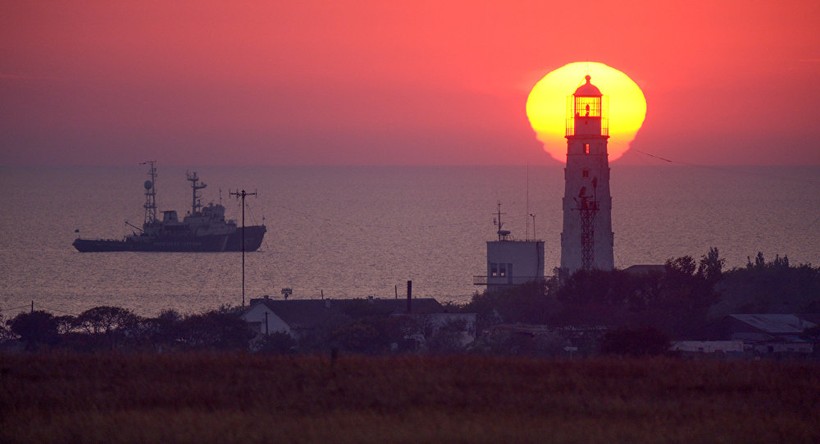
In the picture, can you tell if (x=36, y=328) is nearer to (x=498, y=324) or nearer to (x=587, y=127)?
(x=498, y=324)

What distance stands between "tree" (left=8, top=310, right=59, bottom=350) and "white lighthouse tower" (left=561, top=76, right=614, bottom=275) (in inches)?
727

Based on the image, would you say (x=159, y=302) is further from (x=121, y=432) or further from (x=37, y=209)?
(x=37, y=209)

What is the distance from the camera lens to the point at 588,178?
1801 inches

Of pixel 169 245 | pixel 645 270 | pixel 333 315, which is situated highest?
pixel 169 245

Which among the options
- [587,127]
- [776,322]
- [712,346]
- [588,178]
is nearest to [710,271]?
[588,178]

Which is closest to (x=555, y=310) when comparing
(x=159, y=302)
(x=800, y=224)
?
(x=159, y=302)

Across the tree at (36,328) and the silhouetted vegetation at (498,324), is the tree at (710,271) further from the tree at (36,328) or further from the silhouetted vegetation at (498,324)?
the tree at (36,328)

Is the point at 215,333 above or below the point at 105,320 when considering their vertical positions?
below

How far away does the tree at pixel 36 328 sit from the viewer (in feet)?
113

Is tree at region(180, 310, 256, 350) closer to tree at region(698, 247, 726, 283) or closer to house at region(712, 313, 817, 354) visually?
house at region(712, 313, 817, 354)

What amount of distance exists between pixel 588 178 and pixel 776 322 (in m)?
10.1

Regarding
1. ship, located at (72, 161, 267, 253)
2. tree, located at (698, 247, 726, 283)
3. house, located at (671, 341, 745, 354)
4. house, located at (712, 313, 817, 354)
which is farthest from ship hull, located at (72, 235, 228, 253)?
house, located at (671, 341, 745, 354)

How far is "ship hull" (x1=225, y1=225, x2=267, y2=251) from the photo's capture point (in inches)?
4601

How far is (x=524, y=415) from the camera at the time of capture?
14281 millimetres
